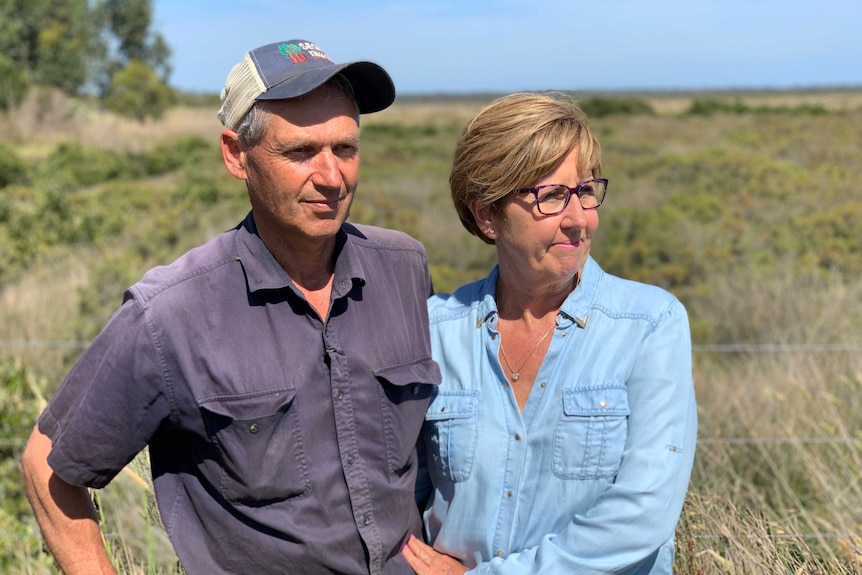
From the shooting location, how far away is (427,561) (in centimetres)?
224

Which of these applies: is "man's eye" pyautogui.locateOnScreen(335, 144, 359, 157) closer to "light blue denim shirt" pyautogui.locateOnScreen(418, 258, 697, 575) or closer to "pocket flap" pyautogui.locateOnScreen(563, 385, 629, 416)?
"light blue denim shirt" pyautogui.locateOnScreen(418, 258, 697, 575)

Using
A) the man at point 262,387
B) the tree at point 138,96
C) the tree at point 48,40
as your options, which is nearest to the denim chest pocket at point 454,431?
the man at point 262,387

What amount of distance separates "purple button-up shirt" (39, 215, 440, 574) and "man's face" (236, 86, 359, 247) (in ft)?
0.40

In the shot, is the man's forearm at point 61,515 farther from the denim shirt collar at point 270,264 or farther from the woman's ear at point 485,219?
the woman's ear at point 485,219

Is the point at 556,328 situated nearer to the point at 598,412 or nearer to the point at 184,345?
the point at 598,412

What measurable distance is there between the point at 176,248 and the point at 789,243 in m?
7.61

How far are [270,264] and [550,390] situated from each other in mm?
742

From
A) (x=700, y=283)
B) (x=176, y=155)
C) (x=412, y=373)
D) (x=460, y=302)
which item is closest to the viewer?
(x=412, y=373)

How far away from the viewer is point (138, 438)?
2.03 metres

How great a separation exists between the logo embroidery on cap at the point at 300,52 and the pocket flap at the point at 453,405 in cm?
90

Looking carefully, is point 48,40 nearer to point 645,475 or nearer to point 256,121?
point 256,121

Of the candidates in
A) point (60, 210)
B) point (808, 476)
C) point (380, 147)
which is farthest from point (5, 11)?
point (808, 476)

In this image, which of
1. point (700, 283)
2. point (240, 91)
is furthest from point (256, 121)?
point (700, 283)

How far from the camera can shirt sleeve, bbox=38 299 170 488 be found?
6.47 feet
